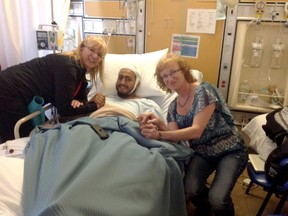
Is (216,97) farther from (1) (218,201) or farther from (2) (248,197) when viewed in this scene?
(2) (248,197)

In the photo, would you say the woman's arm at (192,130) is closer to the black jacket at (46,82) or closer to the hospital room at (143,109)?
the hospital room at (143,109)

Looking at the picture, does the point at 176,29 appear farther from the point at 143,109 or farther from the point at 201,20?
the point at 143,109

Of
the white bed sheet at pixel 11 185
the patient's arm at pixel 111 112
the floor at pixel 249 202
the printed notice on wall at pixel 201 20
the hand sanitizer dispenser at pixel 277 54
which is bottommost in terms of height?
the floor at pixel 249 202

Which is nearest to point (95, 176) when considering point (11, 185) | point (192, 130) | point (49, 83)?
point (11, 185)

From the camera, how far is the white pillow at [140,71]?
2.35 metres

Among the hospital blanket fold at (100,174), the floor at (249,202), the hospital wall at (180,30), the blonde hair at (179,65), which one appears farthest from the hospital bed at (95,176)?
the hospital wall at (180,30)

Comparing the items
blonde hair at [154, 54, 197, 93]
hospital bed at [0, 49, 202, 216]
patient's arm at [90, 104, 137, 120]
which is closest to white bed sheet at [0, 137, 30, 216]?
hospital bed at [0, 49, 202, 216]

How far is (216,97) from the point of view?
1.56 m

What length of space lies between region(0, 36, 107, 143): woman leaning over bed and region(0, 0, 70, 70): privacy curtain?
0.52 m

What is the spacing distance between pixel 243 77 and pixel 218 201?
59.7 inches

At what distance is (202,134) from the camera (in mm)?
1622

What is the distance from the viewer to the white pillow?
2.35 m

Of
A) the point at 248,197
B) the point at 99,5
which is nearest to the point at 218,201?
the point at 248,197

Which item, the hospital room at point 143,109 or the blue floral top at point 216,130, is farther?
the blue floral top at point 216,130
